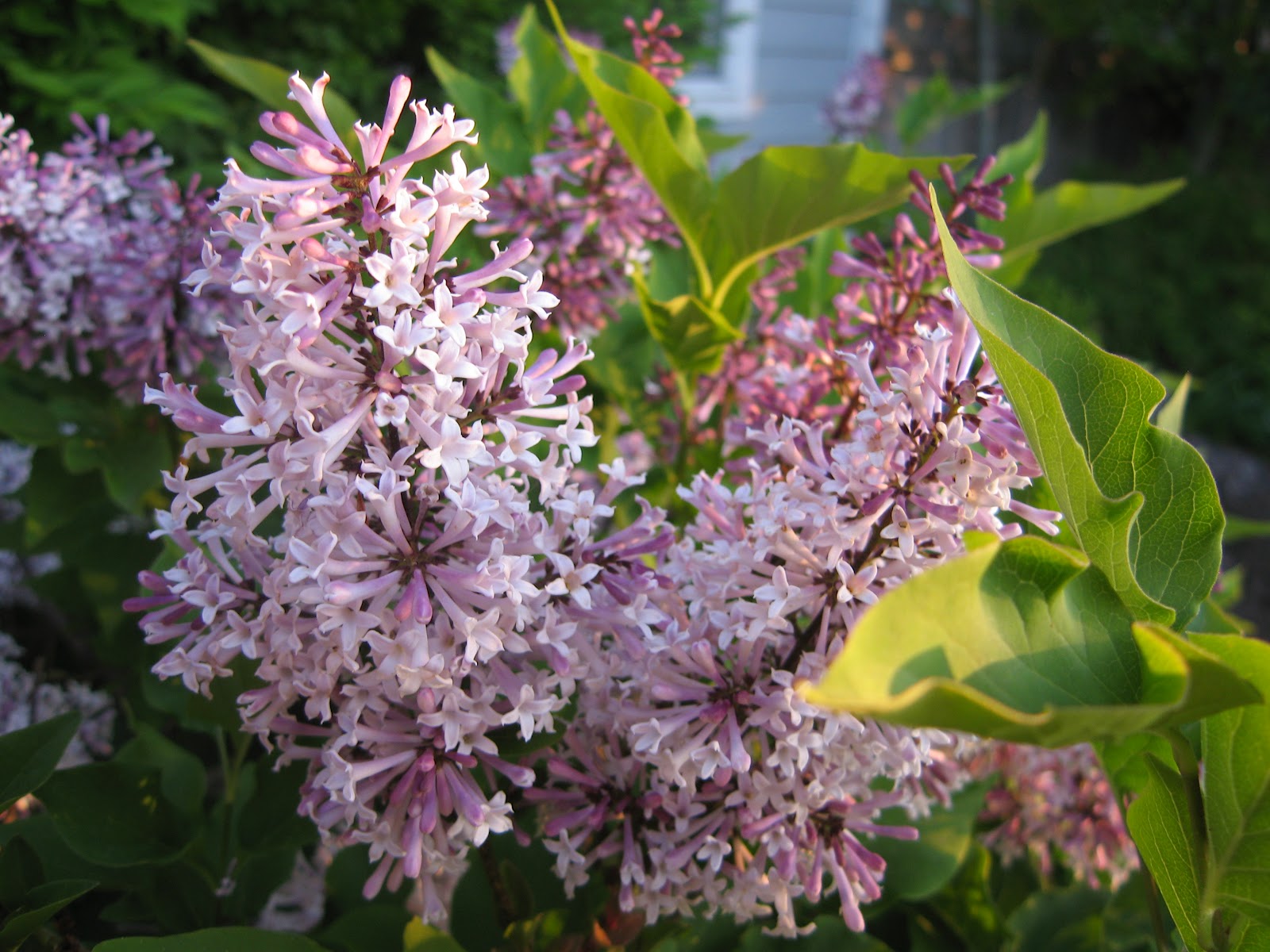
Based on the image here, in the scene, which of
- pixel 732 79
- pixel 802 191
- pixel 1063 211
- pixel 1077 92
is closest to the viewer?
pixel 802 191

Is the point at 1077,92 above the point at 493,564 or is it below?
below

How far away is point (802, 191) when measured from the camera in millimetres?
1112

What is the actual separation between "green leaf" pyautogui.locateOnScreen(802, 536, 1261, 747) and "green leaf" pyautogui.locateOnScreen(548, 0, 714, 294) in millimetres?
719

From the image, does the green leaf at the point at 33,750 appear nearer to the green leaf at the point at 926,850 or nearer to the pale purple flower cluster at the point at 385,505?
the pale purple flower cluster at the point at 385,505

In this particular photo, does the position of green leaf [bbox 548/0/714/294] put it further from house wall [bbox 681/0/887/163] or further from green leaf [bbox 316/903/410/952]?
house wall [bbox 681/0/887/163]

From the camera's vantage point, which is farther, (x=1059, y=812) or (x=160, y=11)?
(x=160, y=11)

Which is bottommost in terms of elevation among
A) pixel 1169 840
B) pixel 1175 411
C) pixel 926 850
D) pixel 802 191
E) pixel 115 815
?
pixel 926 850

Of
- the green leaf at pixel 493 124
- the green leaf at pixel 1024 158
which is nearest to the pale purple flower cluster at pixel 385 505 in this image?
the green leaf at pixel 493 124

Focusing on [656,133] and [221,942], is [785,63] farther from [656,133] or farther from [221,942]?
[221,942]

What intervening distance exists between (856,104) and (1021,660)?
14.5 ft

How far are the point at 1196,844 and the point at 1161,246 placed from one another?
968 centimetres

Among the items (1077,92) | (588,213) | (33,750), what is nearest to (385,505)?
(33,750)

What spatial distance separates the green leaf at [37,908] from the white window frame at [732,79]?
646 cm

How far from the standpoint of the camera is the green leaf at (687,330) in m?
1.20
